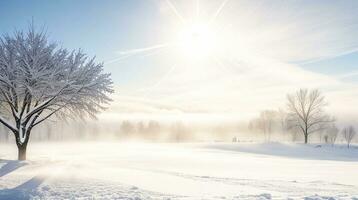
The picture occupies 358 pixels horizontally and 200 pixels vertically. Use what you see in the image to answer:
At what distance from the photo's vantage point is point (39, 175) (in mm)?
15672

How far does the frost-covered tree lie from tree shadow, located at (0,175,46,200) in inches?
343

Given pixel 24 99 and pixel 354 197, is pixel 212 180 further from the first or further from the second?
pixel 24 99

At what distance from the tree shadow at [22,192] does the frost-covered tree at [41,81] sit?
343 inches

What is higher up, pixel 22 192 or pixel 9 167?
pixel 9 167

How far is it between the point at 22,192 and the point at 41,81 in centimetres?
1018

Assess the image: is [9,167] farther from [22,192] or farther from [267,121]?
[267,121]

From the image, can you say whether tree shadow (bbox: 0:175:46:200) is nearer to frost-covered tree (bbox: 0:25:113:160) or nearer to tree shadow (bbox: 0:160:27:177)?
tree shadow (bbox: 0:160:27:177)

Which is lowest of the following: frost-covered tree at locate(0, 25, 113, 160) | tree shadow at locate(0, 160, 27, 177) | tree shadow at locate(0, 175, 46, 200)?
tree shadow at locate(0, 175, 46, 200)

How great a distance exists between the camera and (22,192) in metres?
12.9

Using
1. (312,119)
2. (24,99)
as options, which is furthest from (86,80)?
(312,119)

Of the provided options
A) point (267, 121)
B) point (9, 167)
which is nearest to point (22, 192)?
point (9, 167)

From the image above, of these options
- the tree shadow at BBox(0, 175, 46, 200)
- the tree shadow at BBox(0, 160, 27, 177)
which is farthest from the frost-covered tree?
the tree shadow at BBox(0, 175, 46, 200)

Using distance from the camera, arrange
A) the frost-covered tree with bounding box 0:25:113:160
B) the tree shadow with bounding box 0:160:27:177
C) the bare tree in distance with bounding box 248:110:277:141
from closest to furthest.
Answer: the tree shadow with bounding box 0:160:27:177 → the frost-covered tree with bounding box 0:25:113:160 → the bare tree in distance with bounding box 248:110:277:141

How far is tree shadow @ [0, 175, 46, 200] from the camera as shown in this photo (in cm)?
1258
